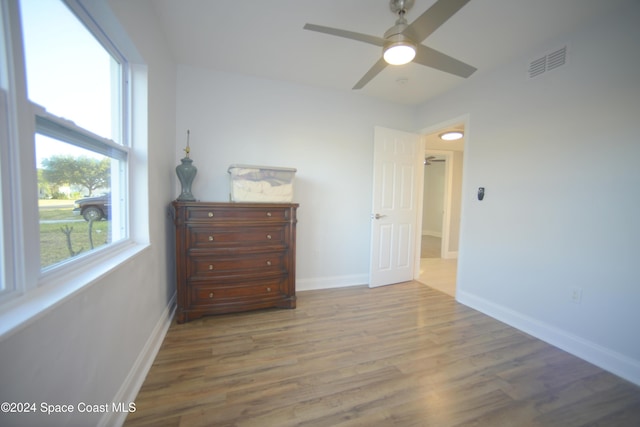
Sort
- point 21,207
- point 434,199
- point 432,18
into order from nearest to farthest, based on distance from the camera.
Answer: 1. point 21,207
2. point 432,18
3. point 434,199

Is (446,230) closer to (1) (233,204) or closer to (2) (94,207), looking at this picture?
(1) (233,204)

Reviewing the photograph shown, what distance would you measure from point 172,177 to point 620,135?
12.3ft

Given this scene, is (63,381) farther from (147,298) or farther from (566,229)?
(566,229)

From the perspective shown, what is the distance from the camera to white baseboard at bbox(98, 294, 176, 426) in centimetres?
120

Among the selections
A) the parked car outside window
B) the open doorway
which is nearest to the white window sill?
the parked car outside window

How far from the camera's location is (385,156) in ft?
10.7

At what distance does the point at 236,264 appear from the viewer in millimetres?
2369

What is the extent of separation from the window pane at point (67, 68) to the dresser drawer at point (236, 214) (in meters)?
0.88

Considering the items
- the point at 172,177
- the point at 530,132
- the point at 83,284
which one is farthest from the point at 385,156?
the point at 83,284

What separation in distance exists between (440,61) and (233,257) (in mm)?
2492

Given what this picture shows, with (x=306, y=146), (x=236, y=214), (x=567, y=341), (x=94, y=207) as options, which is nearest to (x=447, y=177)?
(x=306, y=146)

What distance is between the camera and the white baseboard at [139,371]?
3.92 ft

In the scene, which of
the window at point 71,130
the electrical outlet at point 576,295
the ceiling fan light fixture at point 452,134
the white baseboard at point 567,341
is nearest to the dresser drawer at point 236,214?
the window at point 71,130

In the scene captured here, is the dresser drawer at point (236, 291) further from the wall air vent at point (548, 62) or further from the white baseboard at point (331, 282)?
the wall air vent at point (548, 62)
